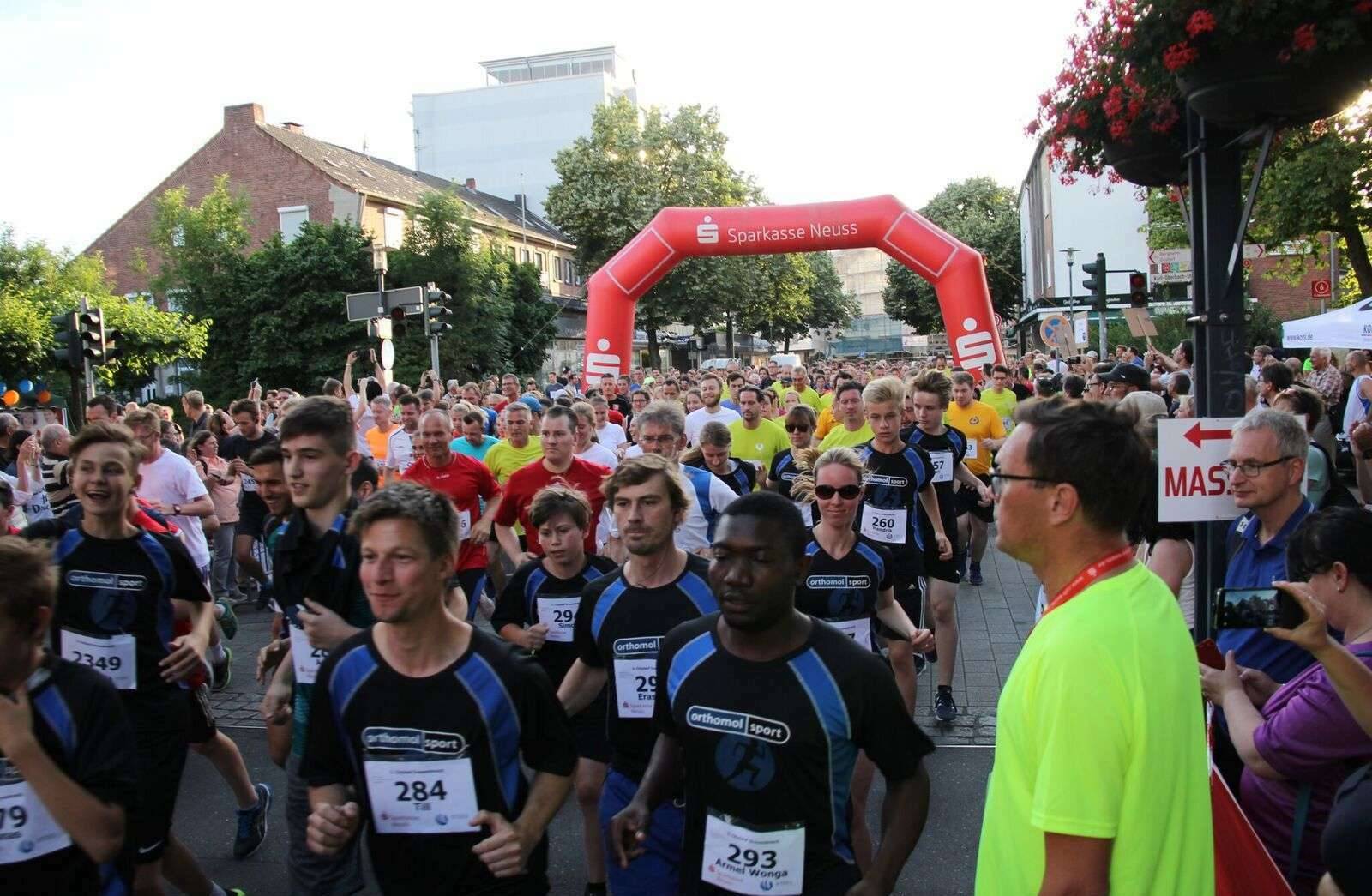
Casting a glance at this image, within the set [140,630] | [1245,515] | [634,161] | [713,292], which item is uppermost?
[634,161]

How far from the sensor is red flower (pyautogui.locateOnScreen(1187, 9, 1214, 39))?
4.05 meters

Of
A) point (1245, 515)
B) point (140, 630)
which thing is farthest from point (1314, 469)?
point (140, 630)

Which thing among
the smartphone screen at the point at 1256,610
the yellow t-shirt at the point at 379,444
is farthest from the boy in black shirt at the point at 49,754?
the yellow t-shirt at the point at 379,444

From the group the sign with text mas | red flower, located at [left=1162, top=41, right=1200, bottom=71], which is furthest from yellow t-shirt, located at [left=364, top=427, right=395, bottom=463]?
red flower, located at [left=1162, top=41, right=1200, bottom=71]

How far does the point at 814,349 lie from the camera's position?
10256 centimetres

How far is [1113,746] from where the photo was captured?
1.76m

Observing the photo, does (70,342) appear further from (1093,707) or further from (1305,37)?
(1093,707)

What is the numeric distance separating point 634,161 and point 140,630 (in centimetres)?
4099

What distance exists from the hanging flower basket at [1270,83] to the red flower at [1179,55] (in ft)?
0.26

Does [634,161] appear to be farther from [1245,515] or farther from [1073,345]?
[1245,515]

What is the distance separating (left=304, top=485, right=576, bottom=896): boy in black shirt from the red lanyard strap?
136 cm

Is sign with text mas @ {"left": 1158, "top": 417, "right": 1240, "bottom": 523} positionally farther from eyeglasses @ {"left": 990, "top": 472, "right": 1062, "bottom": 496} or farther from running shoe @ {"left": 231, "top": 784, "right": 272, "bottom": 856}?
running shoe @ {"left": 231, "top": 784, "right": 272, "bottom": 856}

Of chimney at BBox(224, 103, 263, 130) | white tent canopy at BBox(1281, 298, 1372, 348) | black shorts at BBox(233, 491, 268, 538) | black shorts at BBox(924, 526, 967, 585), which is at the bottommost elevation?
black shorts at BBox(924, 526, 967, 585)

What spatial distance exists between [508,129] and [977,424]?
66.5m
